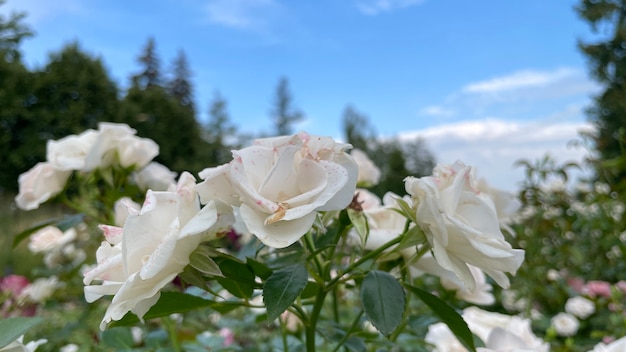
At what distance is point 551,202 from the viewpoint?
199 centimetres

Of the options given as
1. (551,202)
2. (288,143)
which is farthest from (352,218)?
(551,202)

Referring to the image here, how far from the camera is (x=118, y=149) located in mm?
911

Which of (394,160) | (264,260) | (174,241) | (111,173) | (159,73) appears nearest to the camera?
(174,241)

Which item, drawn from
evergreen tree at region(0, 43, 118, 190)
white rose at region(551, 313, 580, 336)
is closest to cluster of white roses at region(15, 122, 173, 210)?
white rose at region(551, 313, 580, 336)

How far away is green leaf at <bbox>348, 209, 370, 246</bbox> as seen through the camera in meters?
0.46

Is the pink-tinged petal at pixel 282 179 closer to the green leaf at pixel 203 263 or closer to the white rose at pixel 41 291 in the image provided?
the green leaf at pixel 203 263

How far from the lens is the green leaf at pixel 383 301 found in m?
0.43

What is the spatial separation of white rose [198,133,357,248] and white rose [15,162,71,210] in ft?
2.05

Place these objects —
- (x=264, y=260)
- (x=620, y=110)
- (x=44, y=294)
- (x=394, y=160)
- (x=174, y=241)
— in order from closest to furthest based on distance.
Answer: (x=174, y=241)
(x=264, y=260)
(x=44, y=294)
(x=620, y=110)
(x=394, y=160)

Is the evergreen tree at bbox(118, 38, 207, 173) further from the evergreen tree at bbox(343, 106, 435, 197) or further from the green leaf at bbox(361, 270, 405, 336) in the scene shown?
the green leaf at bbox(361, 270, 405, 336)

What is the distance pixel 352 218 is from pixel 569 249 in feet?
6.20

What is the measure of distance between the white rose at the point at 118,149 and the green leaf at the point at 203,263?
543mm

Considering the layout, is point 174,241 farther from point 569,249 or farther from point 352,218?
point 569,249

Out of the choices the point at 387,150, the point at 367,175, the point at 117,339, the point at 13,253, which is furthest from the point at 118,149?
the point at 387,150
